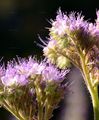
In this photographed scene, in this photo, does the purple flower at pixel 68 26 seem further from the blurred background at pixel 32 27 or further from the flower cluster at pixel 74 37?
the blurred background at pixel 32 27

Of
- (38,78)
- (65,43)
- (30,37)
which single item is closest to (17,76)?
(38,78)

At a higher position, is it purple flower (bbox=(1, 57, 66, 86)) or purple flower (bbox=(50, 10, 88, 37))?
purple flower (bbox=(50, 10, 88, 37))

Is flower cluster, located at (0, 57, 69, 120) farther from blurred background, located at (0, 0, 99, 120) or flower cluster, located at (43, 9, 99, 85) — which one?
blurred background, located at (0, 0, 99, 120)

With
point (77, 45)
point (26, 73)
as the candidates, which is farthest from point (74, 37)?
point (26, 73)

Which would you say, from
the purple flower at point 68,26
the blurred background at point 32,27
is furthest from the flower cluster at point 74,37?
the blurred background at point 32,27

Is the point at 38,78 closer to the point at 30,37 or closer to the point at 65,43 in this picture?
the point at 65,43

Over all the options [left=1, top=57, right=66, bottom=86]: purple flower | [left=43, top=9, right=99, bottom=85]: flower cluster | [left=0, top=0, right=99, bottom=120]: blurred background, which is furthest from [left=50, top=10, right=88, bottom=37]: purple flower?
[left=0, top=0, right=99, bottom=120]: blurred background

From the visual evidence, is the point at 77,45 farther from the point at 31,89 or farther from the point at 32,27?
the point at 32,27
